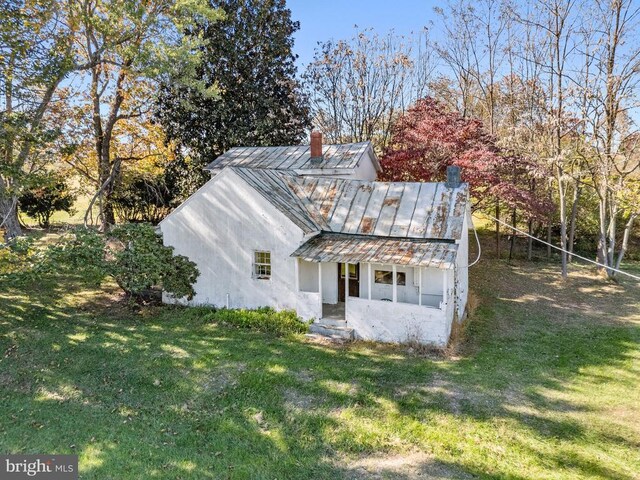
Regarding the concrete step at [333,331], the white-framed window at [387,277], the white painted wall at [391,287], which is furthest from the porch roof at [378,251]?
the concrete step at [333,331]

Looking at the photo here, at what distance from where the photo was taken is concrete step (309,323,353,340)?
12719 millimetres

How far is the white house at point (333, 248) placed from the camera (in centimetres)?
1247

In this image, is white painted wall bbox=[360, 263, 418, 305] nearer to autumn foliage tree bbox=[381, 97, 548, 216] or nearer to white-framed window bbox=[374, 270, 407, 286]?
white-framed window bbox=[374, 270, 407, 286]

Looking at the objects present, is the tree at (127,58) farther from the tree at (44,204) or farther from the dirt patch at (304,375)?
the dirt patch at (304,375)

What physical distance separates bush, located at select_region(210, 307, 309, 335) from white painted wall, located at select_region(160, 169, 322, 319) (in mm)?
314

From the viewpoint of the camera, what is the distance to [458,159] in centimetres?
2047

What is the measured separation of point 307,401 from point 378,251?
5.36 metres

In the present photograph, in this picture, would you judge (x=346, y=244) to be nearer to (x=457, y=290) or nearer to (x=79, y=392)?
(x=457, y=290)

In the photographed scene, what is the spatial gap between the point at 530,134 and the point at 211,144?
721 inches

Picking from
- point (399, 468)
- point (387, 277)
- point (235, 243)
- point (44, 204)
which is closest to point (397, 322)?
point (387, 277)

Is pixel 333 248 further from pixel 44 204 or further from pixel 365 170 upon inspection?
pixel 44 204

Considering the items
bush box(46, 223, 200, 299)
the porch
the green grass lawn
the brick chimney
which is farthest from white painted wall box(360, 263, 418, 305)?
the brick chimney

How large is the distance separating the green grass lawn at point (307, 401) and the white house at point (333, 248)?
111 centimetres

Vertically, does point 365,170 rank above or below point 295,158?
below
